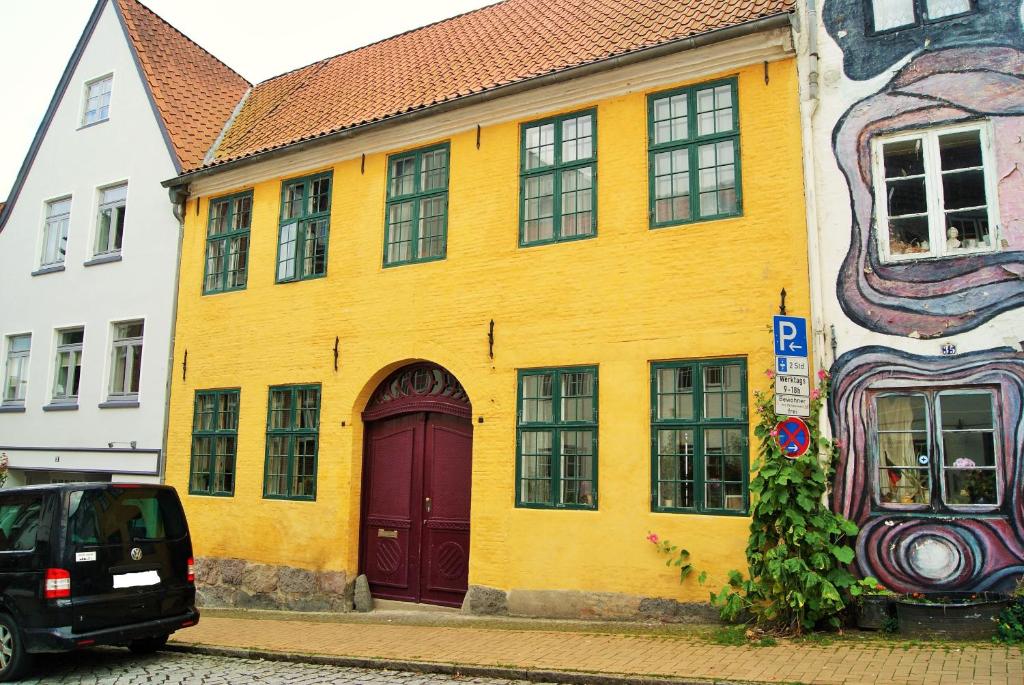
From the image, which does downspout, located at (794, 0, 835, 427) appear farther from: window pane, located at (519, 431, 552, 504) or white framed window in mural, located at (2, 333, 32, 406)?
white framed window in mural, located at (2, 333, 32, 406)

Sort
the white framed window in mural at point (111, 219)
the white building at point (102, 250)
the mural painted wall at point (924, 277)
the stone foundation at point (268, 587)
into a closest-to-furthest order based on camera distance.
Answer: the mural painted wall at point (924, 277) < the stone foundation at point (268, 587) < the white building at point (102, 250) < the white framed window in mural at point (111, 219)

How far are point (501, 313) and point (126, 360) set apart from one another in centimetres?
858

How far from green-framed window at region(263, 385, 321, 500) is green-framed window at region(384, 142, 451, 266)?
8.53ft

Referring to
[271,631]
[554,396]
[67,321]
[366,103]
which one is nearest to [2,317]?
[67,321]

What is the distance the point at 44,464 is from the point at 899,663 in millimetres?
15743

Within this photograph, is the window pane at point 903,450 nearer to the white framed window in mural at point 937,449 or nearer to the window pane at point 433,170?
the white framed window in mural at point 937,449

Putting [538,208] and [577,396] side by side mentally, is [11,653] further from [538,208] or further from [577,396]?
[538,208]

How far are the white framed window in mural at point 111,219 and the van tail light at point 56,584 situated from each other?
1008 cm

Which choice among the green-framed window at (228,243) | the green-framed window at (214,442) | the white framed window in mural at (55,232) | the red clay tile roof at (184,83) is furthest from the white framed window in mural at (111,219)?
the green-framed window at (214,442)

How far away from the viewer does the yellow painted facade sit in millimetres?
9859

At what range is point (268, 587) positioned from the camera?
1333cm

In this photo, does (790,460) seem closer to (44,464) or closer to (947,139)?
(947,139)

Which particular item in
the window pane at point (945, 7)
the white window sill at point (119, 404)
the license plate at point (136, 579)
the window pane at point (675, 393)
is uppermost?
the window pane at point (945, 7)

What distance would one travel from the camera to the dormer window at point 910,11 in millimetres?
9195
